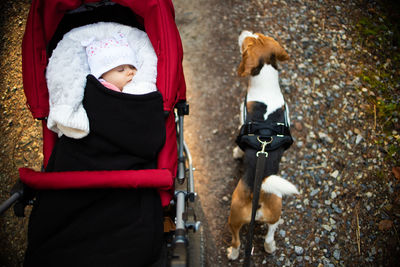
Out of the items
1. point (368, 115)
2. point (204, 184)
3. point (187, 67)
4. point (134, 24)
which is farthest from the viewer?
point (187, 67)

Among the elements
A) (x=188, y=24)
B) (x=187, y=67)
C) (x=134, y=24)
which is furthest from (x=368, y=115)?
(x=134, y=24)

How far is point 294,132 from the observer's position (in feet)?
9.85

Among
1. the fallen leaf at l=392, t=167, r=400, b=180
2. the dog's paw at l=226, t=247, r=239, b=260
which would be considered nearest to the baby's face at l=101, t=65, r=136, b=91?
the dog's paw at l=226, t=247, r=239, b=260

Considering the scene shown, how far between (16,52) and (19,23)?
1.42 ft

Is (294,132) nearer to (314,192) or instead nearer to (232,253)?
(314,192)

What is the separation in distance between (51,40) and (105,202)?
4.38 feet

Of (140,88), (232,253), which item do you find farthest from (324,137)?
(140,88)

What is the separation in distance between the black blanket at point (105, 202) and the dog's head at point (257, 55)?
1.09 m

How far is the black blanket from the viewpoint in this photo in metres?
1.36

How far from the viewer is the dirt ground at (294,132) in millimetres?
2547

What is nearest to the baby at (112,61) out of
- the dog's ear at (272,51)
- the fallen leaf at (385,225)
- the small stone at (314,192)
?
the dog's ear at (272,51)

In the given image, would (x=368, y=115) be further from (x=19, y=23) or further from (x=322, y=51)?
(x=19, y=23)

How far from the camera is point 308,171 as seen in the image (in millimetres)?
2838

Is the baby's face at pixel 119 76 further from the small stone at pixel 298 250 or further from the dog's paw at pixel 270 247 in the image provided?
the small stone at pixel 298 250
